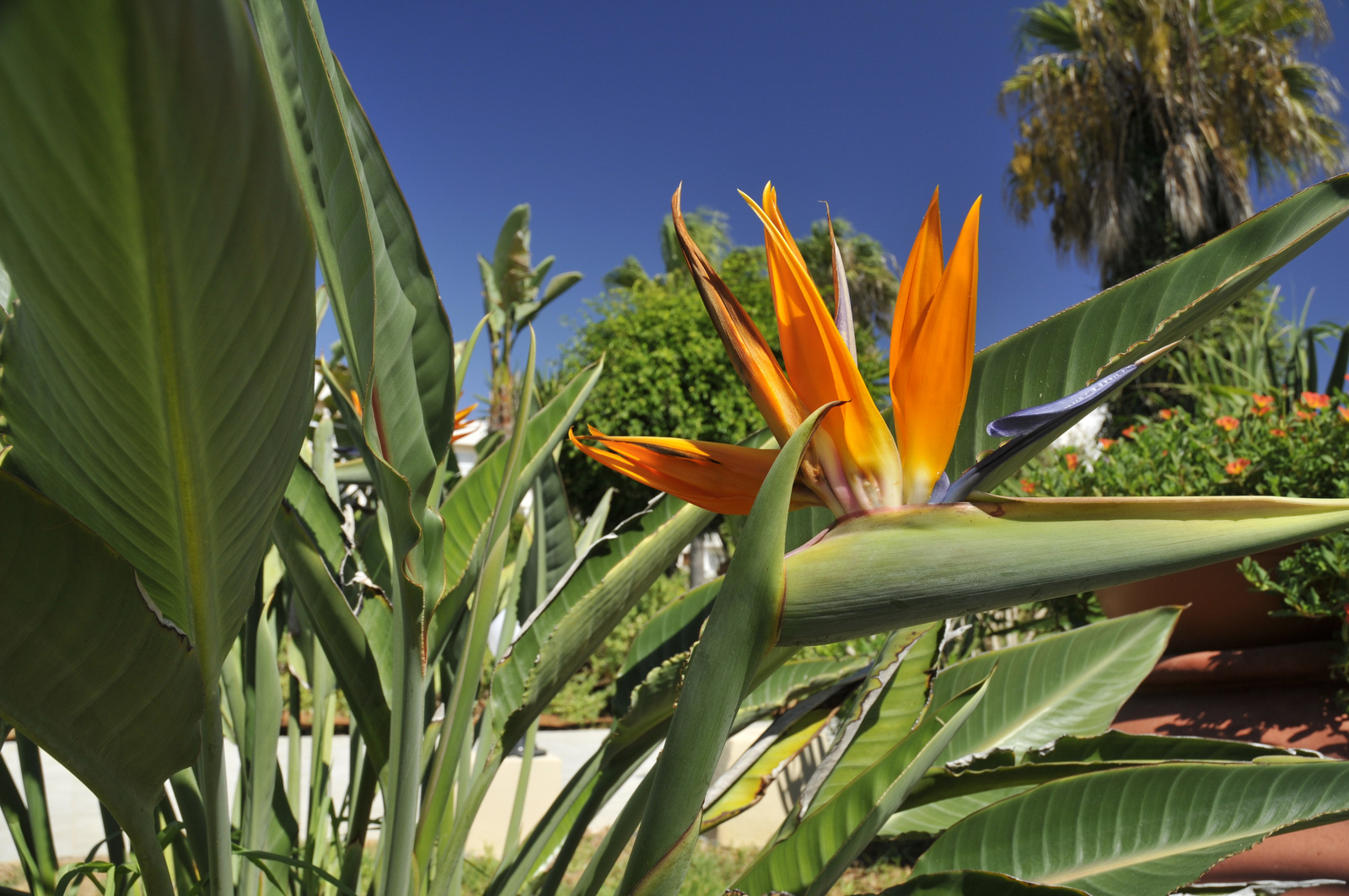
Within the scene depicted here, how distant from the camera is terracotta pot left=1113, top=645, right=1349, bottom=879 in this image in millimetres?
1234

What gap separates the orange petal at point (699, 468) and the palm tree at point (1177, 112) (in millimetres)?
9698

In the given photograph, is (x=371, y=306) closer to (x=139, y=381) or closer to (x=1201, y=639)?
(x=139, y=381)

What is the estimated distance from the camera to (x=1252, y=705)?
55.1 inches

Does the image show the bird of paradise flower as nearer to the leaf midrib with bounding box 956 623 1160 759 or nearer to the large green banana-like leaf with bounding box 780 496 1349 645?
the large green banana-like leaf with bounding box 780 496 1349 645

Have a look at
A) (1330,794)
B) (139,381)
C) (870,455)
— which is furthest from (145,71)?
(1330,794)

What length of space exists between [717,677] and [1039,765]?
572mm

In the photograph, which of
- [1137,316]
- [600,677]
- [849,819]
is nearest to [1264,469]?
[1137,316]

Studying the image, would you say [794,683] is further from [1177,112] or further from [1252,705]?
[1177,112]

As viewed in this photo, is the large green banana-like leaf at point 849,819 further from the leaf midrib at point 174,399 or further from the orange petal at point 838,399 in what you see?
the leaf midrib at point 174,399

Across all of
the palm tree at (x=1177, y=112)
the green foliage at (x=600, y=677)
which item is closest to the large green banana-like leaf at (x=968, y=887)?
the green foliage at (x=600, y=677)

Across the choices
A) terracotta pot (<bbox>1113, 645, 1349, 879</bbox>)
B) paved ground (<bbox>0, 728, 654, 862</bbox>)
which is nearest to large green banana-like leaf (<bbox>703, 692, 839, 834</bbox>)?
terracotta pot (<bbox>1113, 645, 1349, 879</bbox>)

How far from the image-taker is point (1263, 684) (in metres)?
1.41

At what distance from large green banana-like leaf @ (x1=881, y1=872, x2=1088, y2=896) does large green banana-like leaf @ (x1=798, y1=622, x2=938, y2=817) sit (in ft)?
0.32

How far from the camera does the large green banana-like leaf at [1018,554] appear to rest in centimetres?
37
